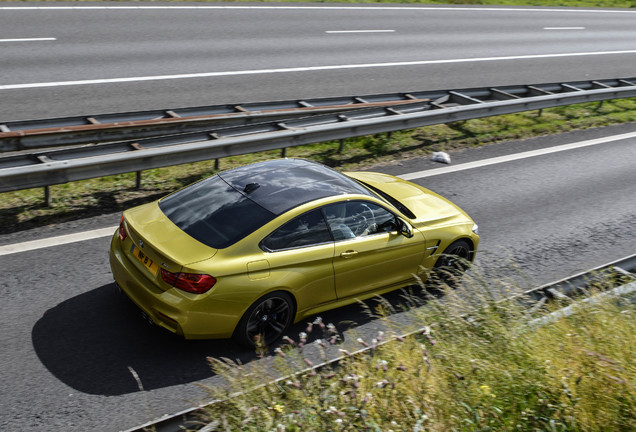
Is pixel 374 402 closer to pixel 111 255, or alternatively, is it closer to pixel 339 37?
pixel 111 255

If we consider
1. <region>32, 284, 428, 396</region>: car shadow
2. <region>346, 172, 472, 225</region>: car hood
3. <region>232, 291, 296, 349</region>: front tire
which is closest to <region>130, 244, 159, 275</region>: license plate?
<region>32, 284, 428, 396</region>: car shadow

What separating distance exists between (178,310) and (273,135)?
4.55 metres

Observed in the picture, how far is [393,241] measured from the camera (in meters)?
6.98

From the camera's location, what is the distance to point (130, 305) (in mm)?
6754

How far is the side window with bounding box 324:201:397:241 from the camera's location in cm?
662

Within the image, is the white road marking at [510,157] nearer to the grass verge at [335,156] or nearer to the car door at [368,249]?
the grass verge at [335,156]

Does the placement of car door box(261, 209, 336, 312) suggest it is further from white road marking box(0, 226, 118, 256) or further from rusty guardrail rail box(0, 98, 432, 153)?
rusty guardrail rail box(0, 98, 432, 153)

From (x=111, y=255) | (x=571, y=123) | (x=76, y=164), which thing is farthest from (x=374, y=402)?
(x=571, y=123)

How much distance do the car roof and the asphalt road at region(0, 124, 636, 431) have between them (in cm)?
129

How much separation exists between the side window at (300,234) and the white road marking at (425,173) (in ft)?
9.29

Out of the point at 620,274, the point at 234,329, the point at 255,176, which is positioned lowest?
the point at 234,329

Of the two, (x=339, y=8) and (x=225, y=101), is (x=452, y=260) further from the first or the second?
(x=339, y=8)

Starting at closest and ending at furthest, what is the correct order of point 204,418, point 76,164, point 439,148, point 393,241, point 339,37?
point 204,418 → point 393,241 → point 76,164 → point 439,148 → point 339,37

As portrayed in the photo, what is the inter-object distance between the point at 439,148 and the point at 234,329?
24.1ft
